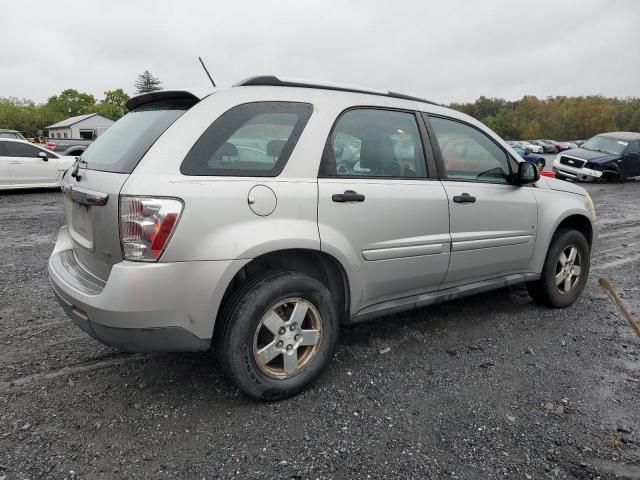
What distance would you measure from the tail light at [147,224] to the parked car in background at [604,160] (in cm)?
1659

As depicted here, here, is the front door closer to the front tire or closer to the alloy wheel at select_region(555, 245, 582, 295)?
the alloy wheel at select_region(555, 245, 582, 295)

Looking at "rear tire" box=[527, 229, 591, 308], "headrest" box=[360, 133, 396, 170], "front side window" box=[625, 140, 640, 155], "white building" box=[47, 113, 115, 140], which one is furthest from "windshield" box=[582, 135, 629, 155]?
"white building" box=[47, 113, 115, 140]

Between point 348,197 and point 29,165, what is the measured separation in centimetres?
1197

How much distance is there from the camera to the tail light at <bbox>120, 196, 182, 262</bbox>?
233cm

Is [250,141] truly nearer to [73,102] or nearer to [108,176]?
[108,176]

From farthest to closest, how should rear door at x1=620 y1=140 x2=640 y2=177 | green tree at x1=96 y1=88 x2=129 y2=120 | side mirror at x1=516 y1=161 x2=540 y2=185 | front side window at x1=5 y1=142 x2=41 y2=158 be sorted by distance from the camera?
green tree at x1=96 y1=88 x2=129 y2=120 < rear door at x1=620 y1=140 x2=640 y2=177 < front side window at x1=5 y1=142 x2=41 y2=158 < side mirror at x1=516 y1=161 x2=540 y2=185

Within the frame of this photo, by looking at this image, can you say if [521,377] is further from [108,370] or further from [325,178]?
[108,370]

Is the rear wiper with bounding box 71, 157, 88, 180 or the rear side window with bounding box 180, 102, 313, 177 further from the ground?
the rear side window with bounding box 180, 102, 313, 177

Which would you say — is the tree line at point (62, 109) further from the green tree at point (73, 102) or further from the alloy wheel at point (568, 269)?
the alloy wheel at point (568, 269)

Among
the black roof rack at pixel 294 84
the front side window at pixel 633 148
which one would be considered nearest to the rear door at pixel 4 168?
the black roof rack at pixel 294 84

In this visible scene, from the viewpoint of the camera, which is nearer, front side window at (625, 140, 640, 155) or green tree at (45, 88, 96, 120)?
→ front side window at (625, 140, 640, 155)

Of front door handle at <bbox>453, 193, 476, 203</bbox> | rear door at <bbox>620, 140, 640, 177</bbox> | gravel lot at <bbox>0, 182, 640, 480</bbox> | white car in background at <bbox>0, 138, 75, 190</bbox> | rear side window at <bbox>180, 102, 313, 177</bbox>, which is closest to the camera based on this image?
gravel lot at <bbox>0, 182, 640, 480</bbox>

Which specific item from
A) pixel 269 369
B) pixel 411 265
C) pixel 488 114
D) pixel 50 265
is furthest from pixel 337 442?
pixel 488 114

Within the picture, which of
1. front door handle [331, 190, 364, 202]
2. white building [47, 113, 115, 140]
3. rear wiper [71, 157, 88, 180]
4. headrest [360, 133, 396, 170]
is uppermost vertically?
headrest [360, 133, 396, 170]
